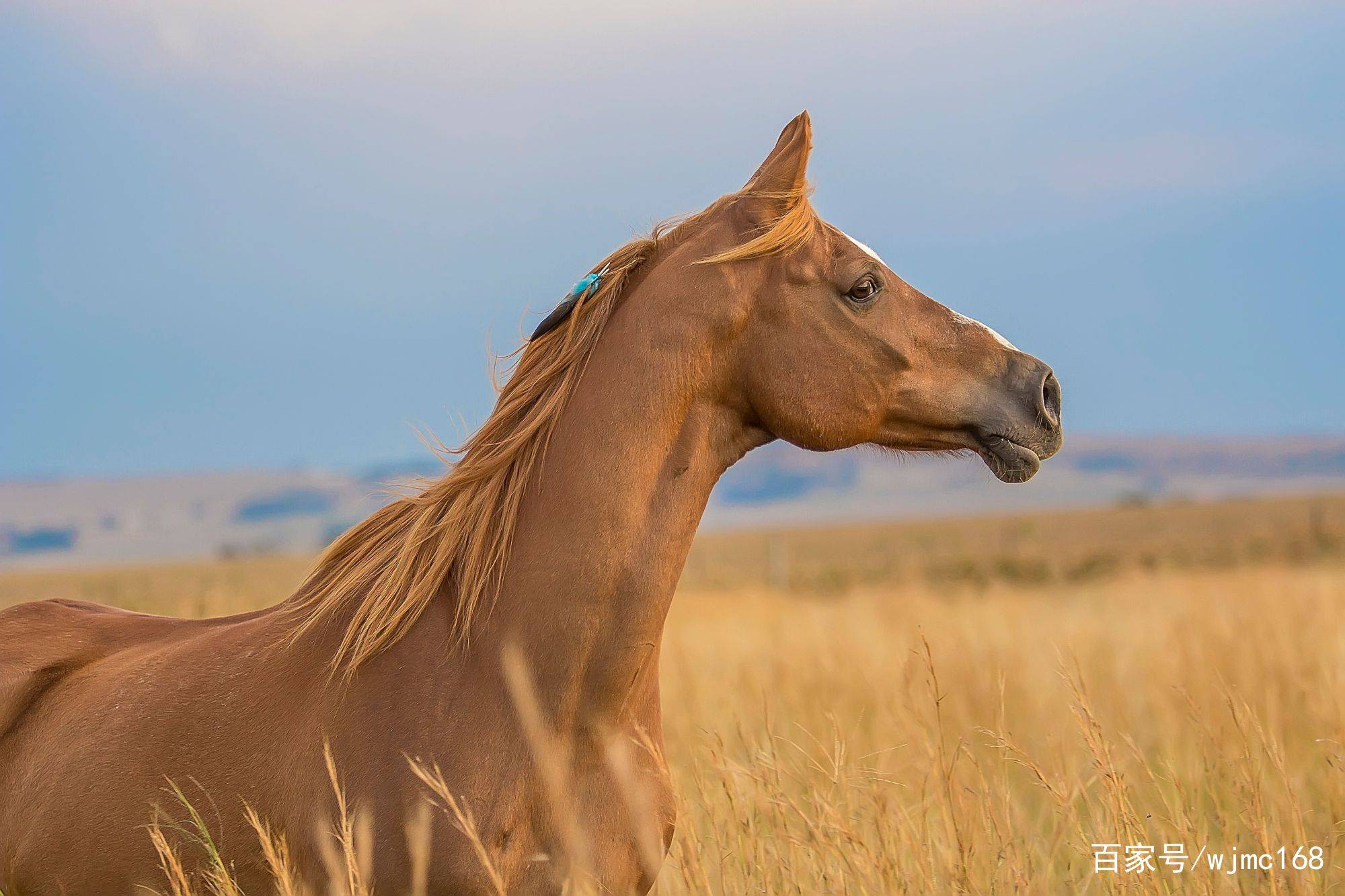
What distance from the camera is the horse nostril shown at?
3.15 metres

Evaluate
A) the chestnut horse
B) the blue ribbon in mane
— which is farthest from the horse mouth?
the blue ribbon in mane

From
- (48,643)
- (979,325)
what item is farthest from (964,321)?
(48,643)

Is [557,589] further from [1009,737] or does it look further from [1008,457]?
[1009,737]

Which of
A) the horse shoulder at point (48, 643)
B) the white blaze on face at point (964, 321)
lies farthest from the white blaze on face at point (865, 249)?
the horse shoulder at point (48, 643)

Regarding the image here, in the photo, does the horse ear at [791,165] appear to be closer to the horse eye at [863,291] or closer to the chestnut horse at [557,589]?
the chestnut horse at [557,589]

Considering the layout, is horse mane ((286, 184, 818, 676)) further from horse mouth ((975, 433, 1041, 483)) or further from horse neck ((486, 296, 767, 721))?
horse mouth ((975, 433, 1041, 483))

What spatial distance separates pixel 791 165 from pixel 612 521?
112 centimetres

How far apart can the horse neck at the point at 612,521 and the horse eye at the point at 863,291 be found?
17.6 inches

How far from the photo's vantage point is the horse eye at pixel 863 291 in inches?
121

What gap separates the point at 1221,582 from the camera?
12.8m

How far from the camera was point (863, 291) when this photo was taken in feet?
10.1

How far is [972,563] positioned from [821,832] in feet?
90.7

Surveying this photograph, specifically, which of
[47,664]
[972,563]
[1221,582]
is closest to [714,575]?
[972,563]

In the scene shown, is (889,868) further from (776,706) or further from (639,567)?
(776,706)
